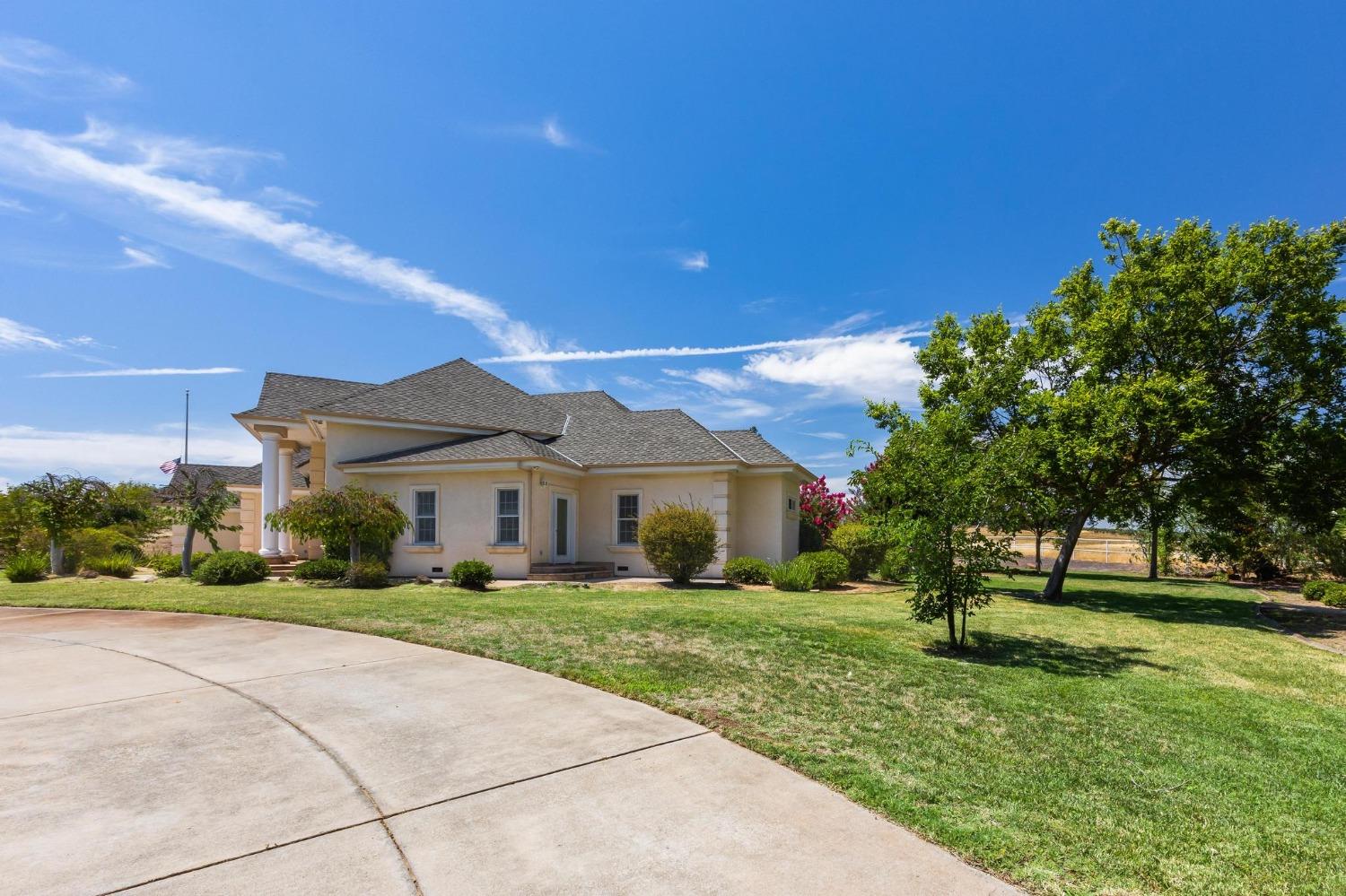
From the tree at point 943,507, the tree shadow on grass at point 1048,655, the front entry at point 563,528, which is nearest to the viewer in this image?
the tree shadow on grass at point 1048,655

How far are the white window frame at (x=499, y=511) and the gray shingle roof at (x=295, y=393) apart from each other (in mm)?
6189

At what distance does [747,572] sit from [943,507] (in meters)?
10.1

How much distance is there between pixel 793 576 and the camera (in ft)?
56.2

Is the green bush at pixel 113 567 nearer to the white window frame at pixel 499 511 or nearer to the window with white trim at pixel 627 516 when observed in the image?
the white window frame at pixel 499 511

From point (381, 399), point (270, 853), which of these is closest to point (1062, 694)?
point (270, 853)

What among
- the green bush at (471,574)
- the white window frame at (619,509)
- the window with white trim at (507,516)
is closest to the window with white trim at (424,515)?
the window with white trim at (507,516)

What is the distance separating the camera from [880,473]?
366 inches

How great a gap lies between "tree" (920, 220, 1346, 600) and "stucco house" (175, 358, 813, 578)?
274 inches

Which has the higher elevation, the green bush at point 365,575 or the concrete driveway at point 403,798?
the concrete driveway at point 403,798

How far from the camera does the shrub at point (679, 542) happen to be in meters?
17.5

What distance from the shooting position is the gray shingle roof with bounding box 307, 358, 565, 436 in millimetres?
21188

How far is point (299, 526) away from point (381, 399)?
5.97 m

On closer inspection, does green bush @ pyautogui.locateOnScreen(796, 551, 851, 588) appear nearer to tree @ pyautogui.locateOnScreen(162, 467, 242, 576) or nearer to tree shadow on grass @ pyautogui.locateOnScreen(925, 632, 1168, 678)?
tree shadow on grass @ pyautogui.locateOnScreen(925, 632, 1168, 678)

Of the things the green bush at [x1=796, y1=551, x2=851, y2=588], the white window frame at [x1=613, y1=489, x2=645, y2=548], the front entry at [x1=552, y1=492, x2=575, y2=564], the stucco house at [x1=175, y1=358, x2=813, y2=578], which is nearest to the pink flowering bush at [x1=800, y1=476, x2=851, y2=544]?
the stucco house at [x1=175, y1=358, x2=813, y2=578]
